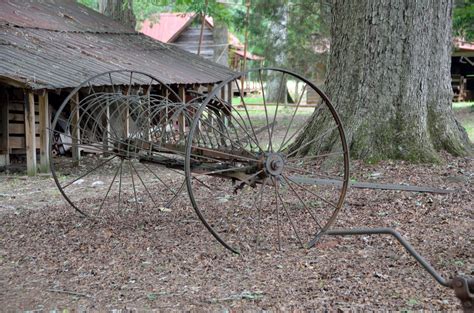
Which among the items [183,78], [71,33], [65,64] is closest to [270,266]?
[65,64]

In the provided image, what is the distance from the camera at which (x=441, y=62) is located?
30.7 ft

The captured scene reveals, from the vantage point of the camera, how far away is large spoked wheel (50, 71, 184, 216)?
659 centimetres

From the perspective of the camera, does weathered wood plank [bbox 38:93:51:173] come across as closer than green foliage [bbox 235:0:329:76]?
Yes

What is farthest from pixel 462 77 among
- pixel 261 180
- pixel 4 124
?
pixel 261 180

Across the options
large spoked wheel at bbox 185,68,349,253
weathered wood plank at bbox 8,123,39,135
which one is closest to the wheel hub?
large spoked wheel at bbox 185,68,349,253

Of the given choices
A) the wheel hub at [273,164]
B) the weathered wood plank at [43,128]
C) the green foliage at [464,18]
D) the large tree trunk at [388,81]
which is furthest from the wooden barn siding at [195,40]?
the wheel hub at [273,164]

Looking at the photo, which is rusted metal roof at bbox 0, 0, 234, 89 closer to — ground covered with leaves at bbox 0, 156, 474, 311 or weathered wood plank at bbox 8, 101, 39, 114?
weathered wood plank at bbox 8, 101, 39, 114

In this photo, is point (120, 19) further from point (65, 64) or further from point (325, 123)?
point (325, 123)

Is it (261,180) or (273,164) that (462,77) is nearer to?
(261,180)

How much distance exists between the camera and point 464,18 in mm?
21531

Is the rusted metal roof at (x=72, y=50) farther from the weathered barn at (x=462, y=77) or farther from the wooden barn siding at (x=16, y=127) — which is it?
the weathered barn at (x=462, y=77)

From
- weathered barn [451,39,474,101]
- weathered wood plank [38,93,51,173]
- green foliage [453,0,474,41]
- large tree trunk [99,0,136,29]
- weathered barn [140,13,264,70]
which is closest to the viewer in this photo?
weathered wood plank [38,93,51,173]

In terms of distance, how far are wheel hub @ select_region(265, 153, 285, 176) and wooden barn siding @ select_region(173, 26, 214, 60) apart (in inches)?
1366

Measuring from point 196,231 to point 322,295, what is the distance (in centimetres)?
239
